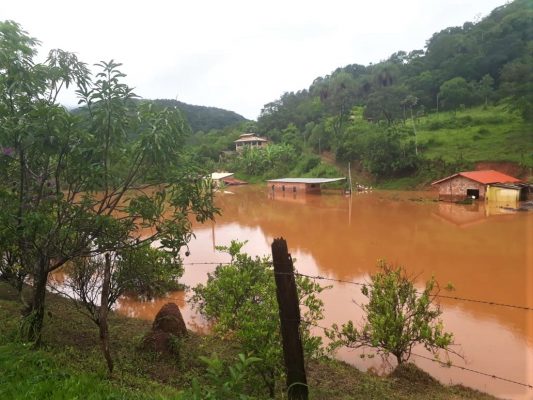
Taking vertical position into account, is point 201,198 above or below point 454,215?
above

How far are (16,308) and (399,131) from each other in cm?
3800

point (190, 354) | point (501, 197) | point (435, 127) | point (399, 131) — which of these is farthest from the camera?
point (435, 127)

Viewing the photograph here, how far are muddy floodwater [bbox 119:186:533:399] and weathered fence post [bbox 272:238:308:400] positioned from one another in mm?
3650

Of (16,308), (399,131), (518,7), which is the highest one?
(518,7)

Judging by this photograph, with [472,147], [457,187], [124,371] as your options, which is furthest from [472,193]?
[124,371]

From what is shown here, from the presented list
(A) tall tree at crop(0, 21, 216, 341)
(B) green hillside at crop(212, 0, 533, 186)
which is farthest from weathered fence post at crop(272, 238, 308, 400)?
(B) green hillside at crop(212, 0, 533, 186)

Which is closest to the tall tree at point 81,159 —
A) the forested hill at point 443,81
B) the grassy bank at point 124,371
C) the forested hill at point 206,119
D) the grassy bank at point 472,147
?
the grassy bank at point 124,371

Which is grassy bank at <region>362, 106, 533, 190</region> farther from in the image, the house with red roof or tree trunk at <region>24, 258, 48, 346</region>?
tree trunk at <region>24, 258, 48, 346</region>

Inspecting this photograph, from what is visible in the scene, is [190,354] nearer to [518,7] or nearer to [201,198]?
[201,198]

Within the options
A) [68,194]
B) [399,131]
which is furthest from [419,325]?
[399,131]

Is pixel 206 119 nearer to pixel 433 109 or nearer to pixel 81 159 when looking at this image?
pixel 433 109

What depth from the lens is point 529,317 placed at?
8.69 metres

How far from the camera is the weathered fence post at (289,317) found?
12.6ft

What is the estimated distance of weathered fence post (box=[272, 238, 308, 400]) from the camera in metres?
3.83
